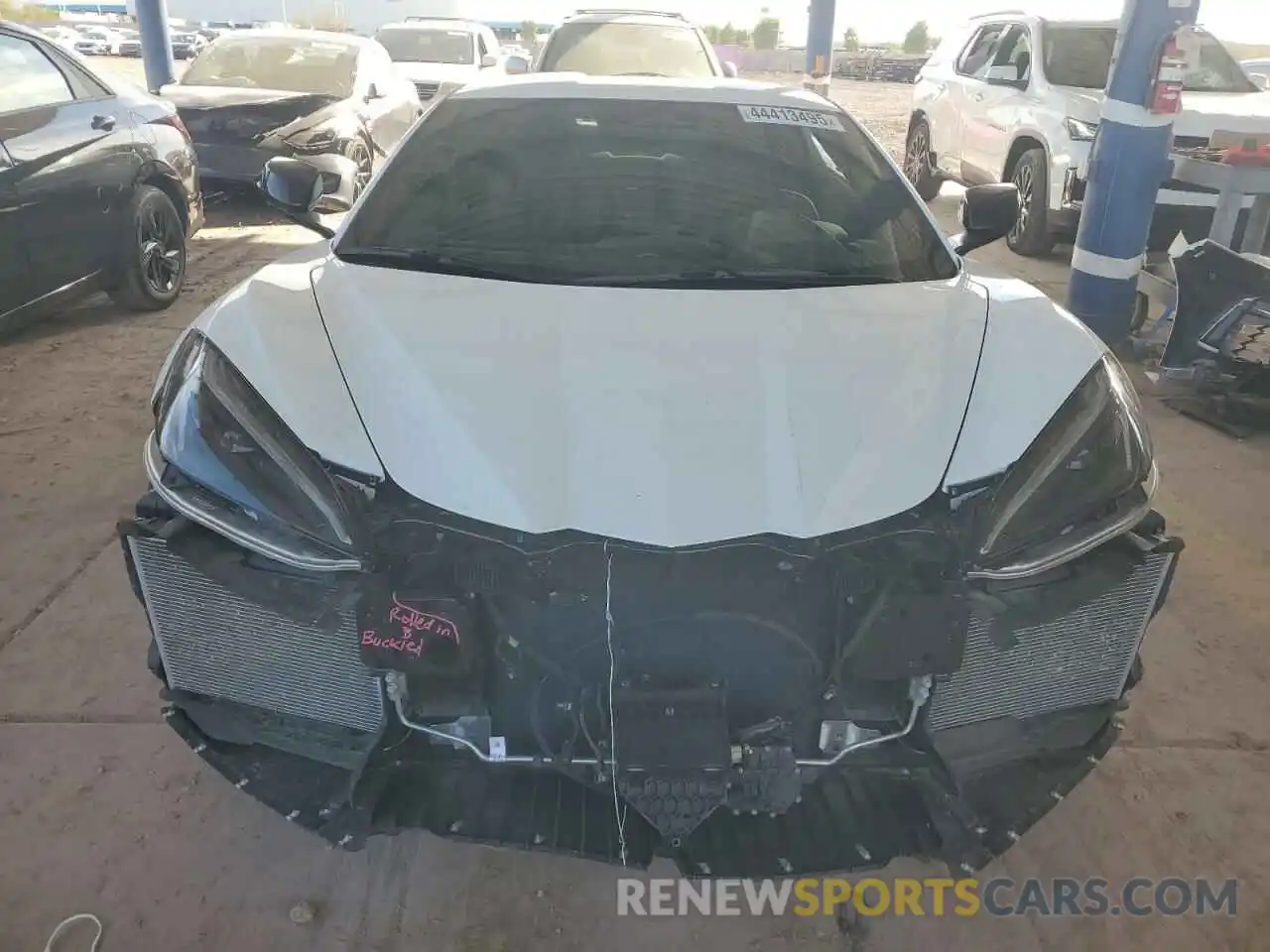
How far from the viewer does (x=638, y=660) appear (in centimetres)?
167

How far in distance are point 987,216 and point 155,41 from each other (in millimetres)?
11343

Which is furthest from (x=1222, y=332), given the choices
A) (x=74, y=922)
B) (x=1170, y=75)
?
(x=74, y=922)

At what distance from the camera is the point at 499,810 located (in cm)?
170

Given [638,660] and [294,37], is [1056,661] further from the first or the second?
[294,37]

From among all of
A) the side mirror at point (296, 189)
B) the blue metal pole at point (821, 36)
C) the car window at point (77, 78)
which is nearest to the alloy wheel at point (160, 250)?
the car window at point (77, 78)

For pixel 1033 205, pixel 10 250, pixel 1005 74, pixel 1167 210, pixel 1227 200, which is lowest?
pixel 1033 205

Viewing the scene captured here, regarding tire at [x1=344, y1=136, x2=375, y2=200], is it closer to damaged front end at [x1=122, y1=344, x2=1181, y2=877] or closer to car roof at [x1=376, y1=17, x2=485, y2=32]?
car roof at [x1=376, y1=17, x2=485, y2=32]

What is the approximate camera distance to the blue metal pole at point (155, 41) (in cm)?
1112

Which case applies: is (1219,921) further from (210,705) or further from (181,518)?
(181,518)

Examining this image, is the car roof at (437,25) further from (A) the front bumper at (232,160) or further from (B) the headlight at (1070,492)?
(B) the headlight at (1070,492)

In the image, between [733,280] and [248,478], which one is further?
[733,280]

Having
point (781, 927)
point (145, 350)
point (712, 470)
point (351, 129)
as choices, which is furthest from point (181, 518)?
point (351, 129)

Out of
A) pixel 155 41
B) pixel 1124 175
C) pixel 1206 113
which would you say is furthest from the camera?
pixel 155 41

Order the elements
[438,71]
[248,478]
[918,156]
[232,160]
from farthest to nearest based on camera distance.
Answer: [438,71]
[918,156]
[232,160]
[248,478]
